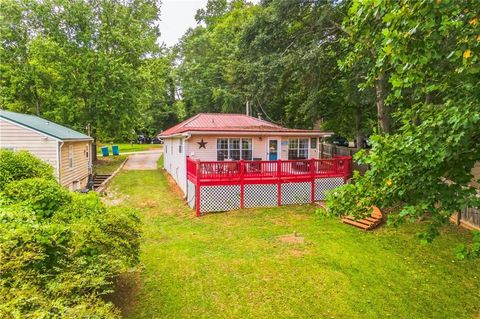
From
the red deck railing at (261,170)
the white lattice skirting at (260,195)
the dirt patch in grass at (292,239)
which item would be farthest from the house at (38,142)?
the dirt patch in grass at (292,239)

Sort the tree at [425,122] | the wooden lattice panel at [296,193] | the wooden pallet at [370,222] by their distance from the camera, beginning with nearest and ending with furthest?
the tree at [425,122] → the wooden pallet at [370,222] → the wooden lattice panel at [296,193]

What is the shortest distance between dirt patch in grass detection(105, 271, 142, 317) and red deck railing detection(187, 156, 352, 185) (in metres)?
5.09

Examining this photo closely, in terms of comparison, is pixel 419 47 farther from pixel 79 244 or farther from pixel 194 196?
pixel 194 196

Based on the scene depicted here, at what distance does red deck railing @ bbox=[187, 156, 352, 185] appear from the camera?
10.9 metres

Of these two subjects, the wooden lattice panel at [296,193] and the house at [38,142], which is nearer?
the wooden lattice panel at [296,193]

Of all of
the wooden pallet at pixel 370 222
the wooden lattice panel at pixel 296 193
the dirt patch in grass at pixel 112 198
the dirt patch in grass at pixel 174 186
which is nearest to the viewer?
the wooden pallet at pixel 370 222

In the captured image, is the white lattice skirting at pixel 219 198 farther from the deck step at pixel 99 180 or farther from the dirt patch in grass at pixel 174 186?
the deck step at pixel 99 180

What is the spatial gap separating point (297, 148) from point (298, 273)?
9.44 m

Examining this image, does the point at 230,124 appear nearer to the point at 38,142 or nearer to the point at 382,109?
the point at 382,109

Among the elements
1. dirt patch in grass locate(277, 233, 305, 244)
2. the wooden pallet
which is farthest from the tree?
the wooden pallet

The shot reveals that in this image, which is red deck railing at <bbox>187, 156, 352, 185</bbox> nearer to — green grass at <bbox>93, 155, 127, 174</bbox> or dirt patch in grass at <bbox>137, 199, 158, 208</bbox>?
dirt patch in grass at <bbox>137, 199, 158, 208</bbox>

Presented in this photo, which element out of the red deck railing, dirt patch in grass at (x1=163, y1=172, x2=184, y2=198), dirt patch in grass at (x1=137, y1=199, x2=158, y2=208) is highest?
the red deck railing

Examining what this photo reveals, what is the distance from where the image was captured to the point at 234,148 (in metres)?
13.7

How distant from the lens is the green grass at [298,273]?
193 inches
